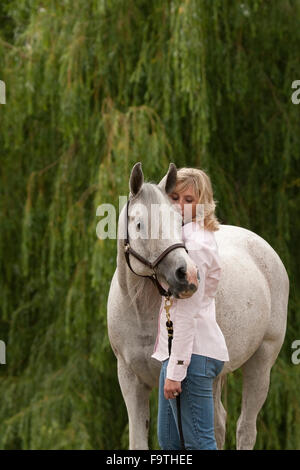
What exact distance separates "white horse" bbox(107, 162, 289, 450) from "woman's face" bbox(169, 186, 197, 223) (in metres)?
0.07

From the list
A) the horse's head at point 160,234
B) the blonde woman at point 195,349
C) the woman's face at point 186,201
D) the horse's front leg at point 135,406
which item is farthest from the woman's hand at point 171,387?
the woman's face at point 186,201

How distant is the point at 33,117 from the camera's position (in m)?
6.14

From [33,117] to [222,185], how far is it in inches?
62.6

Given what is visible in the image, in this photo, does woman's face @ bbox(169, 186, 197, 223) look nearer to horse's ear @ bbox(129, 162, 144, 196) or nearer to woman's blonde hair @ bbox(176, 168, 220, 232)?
woman's blonde hair @ bbox(176, 168, 220, 232)

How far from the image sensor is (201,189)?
2.80 m

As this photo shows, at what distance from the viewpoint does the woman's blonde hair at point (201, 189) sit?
2771mm

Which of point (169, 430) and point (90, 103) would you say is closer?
point (169, 430)

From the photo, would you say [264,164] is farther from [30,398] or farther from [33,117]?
[30,398]

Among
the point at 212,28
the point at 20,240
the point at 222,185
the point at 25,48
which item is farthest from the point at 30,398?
the point at 212,28

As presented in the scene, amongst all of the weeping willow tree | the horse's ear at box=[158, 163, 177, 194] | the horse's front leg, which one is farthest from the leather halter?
the weeping willow tree

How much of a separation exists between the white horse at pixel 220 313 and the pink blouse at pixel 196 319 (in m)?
0.12

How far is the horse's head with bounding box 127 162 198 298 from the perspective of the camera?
→ 8.25ft
